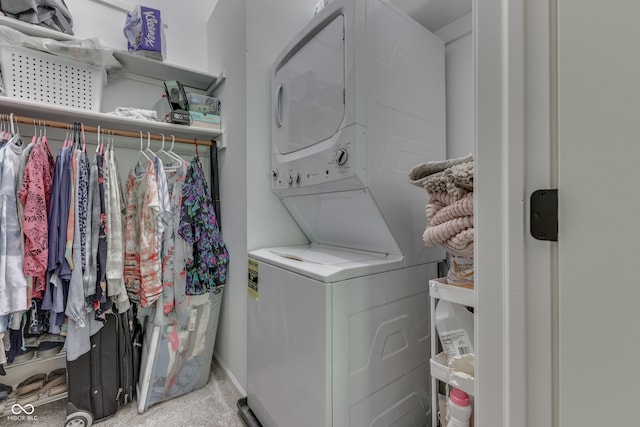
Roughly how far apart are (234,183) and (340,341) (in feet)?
3.85

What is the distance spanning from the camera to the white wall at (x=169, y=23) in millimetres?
1822

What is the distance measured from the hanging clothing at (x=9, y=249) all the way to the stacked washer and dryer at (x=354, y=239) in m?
1.04

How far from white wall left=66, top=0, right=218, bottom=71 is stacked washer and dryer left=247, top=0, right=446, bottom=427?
4.00 feet

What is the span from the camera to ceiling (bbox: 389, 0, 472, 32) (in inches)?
53.6

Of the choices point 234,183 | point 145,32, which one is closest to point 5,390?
point 234,183

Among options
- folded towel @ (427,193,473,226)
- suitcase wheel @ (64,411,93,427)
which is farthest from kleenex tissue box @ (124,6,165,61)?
suitcase wheel @ (64,411,93,427)

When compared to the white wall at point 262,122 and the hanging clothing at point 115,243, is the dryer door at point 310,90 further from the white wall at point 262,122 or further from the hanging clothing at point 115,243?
the hanging clothing at point 115,243

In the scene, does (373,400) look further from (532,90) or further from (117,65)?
(117,65)

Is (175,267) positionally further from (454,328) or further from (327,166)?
(454,328)

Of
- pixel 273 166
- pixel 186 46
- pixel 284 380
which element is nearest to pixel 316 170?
pixel 273 166

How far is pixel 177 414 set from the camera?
1.56m

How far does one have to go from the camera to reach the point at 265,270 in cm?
136

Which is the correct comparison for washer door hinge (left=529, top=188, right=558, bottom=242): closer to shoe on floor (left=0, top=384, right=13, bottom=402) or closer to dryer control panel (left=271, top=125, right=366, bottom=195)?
dryer control panel (left=271, top=125, right=366, bottom=195)

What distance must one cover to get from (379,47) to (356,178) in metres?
0.59
